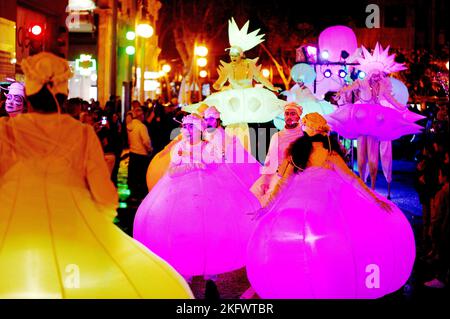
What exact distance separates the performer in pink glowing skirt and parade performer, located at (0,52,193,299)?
8.99 feet

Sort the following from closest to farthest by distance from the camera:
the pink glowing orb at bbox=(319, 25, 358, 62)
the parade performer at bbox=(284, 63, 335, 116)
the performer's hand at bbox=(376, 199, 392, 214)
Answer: the performer's hand at bbox=(376, 199, 392, 214) < the parade performer at bbox=(284, 63, 335, 116) < the pink glowing orb at bbox=(319, 25, 358, 62)

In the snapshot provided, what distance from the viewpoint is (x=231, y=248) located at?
8.22 meters

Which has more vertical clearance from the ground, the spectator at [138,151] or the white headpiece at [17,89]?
the white headpiece at [17,89]

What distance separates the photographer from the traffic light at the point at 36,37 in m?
19.1

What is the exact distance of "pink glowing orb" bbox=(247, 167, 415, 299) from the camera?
675 cm

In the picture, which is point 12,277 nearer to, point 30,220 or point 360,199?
point 30,220

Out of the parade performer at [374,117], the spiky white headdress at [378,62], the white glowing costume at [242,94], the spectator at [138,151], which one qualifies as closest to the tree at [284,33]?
the spectator at [138,151]

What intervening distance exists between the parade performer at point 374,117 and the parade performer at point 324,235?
684 centimetres

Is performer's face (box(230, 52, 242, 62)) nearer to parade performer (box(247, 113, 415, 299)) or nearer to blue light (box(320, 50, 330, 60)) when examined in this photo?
parade performer (box(247, 113, 415, 299))

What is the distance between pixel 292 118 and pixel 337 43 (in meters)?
16.8

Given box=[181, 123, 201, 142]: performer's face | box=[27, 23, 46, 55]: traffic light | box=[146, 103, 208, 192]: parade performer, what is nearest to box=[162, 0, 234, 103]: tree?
box=[27, 23, 46, 55]: traffic light

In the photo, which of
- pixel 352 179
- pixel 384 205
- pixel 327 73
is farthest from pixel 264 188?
pixel 327 73

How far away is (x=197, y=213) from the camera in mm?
8172

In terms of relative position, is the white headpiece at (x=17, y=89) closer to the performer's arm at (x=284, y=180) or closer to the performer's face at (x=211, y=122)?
the performer's face at (x=211, y=122)
